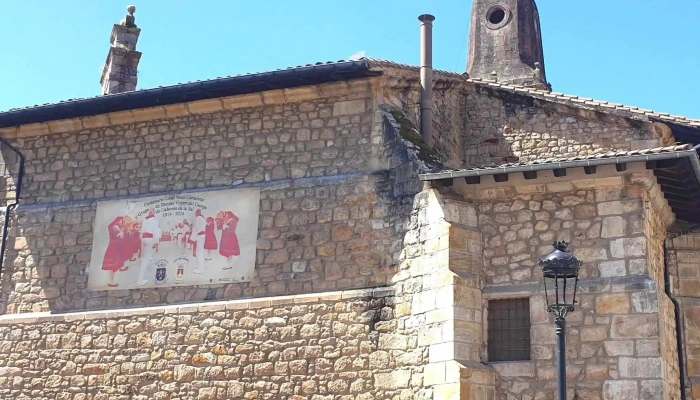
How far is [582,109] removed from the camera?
12.0 m

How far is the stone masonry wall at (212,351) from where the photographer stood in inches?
388

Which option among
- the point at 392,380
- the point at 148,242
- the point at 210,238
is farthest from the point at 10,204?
the point at 392,380

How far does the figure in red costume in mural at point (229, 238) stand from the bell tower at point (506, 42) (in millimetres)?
9378

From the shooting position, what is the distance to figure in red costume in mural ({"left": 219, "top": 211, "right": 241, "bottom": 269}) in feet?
35.4

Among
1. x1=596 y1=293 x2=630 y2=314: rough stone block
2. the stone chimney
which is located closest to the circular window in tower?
the stone chimney

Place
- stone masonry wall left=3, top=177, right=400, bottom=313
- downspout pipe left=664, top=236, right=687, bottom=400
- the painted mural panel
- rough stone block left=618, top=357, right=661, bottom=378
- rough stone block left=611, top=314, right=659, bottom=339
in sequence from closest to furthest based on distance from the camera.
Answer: rough stone block left=618, top=357, right=661, bottom=378
rough stone block left=611, top=314, right=659, bottom=339
downspout pipe left=664, top=236, right=687, bottom=400
stone masonry wall left=3, top=177, right=400, bottom=313
the painted mural panel

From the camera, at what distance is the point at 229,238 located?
1084 cm

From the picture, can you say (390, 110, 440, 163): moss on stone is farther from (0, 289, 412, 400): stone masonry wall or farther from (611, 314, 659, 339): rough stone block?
(611, 314, 659, 339): rough stone block

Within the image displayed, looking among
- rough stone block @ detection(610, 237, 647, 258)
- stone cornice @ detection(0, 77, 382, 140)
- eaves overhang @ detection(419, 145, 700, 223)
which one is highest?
stone cornice @ detection(0, 77, 382, 140)

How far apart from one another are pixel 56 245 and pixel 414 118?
16.0 feet

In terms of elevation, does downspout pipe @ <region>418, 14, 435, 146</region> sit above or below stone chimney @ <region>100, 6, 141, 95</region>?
below

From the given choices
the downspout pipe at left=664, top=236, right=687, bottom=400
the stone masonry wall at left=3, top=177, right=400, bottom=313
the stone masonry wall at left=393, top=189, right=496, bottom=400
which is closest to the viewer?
the stone masonry wall at left=393, top=189, right=496, bottom=400

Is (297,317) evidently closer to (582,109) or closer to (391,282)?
(391,282)

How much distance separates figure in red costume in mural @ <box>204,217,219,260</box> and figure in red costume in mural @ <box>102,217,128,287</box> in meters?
1.16
